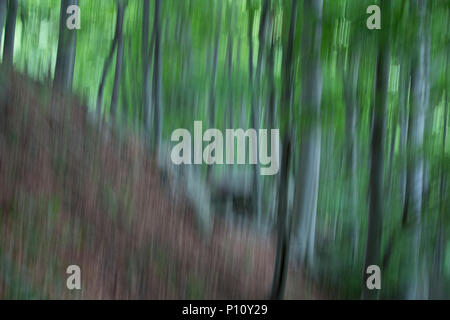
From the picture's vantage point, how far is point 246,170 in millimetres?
3734

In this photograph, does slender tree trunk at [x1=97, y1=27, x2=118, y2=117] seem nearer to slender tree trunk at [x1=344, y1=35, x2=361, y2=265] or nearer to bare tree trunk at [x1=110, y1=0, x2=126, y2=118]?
bare tree trunk at [x1=110, y1=0, x2=126, y2=118]

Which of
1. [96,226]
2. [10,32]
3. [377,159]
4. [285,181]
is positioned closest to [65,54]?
[10,32]

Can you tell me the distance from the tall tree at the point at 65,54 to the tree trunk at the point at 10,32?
1.32 feet

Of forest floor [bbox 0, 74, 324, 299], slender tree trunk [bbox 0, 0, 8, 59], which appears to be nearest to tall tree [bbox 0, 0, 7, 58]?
slender tree trunk [bbox 0, 0, 8, 59]

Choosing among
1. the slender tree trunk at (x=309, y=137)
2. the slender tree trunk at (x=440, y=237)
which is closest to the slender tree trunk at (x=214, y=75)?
the slender tree trunk at (x=309, y=137)

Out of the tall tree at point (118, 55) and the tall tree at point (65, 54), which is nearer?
the tall tree at point (65, 54)

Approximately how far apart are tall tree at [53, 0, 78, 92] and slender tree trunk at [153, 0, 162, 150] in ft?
2.70

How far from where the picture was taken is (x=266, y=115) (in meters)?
3.63

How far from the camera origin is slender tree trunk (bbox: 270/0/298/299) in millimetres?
3242

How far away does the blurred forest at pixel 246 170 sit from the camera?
3203 mm

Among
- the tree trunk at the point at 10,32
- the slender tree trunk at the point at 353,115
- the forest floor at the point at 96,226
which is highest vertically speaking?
the tree trunk at the point at 10,32

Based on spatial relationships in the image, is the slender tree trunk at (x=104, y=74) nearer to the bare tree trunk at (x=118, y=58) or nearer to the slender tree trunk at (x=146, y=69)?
the bare tree trunk at (x=118, y=58)

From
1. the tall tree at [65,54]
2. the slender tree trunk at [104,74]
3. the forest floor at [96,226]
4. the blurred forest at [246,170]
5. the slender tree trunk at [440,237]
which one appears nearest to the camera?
the forest floor at [96,226]
